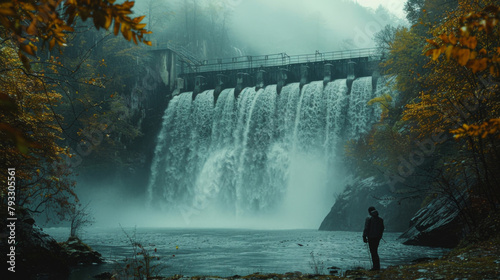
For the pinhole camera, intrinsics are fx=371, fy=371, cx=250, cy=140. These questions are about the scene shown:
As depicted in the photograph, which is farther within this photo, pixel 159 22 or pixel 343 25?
pixel 343 25

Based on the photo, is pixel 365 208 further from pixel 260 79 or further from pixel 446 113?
pixel 260 79

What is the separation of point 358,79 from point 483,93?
2530 centimetres

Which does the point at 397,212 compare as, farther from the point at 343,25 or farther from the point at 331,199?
the point at 343,25

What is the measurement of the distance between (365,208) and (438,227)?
9.93 meters

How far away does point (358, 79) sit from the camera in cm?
3325

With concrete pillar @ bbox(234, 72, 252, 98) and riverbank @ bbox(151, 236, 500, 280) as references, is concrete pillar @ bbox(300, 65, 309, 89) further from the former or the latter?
riverbank @ bbox(151, 236, 500, 280)

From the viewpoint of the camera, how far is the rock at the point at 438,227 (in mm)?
12867

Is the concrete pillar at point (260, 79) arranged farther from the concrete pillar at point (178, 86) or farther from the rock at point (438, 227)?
the rock at point (438, 227)

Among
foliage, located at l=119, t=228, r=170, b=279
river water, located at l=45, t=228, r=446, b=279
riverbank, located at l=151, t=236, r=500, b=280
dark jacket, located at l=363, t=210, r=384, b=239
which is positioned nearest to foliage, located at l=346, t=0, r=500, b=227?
riverbank, located at l=151, t=236, r=500, b=280

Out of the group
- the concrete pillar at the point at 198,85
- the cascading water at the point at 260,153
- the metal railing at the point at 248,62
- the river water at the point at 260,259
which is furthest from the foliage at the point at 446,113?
the concrete pillar at the point at 198,85

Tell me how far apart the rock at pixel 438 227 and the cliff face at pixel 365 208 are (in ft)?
20.9

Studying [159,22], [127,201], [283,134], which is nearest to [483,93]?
[283,134]

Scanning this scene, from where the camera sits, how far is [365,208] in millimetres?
23344

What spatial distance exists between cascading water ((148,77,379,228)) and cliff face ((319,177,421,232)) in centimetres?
471
